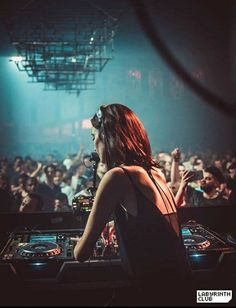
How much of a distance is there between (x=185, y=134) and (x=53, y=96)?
309 centimetres

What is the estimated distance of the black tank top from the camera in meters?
1.31

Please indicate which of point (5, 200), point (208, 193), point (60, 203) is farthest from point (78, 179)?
point (208, 193)

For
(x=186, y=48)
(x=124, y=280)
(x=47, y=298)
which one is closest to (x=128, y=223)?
(x=124, y=280)

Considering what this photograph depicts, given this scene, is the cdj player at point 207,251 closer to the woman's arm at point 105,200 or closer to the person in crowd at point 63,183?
the woman's arm at point 105,200

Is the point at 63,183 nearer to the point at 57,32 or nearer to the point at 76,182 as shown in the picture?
the point at 76,182

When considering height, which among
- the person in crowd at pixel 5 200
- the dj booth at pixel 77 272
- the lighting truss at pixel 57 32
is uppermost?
the lighting truss at pixel 57 32

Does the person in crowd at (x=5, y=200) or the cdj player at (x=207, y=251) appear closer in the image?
the cdj player at (x=207, y=251)

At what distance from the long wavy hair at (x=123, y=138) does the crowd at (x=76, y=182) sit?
1.81ft

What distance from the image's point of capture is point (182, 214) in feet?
8.45

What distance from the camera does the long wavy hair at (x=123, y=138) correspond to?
56.5 inches

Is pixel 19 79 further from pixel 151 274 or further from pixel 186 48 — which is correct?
pixel 151 274

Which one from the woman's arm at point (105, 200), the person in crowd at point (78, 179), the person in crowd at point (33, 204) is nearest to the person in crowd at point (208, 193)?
the person in crowd at point (33, 204)

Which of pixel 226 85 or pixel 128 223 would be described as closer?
pixel 128 223

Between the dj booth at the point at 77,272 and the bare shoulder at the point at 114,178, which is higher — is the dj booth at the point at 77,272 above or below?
below
